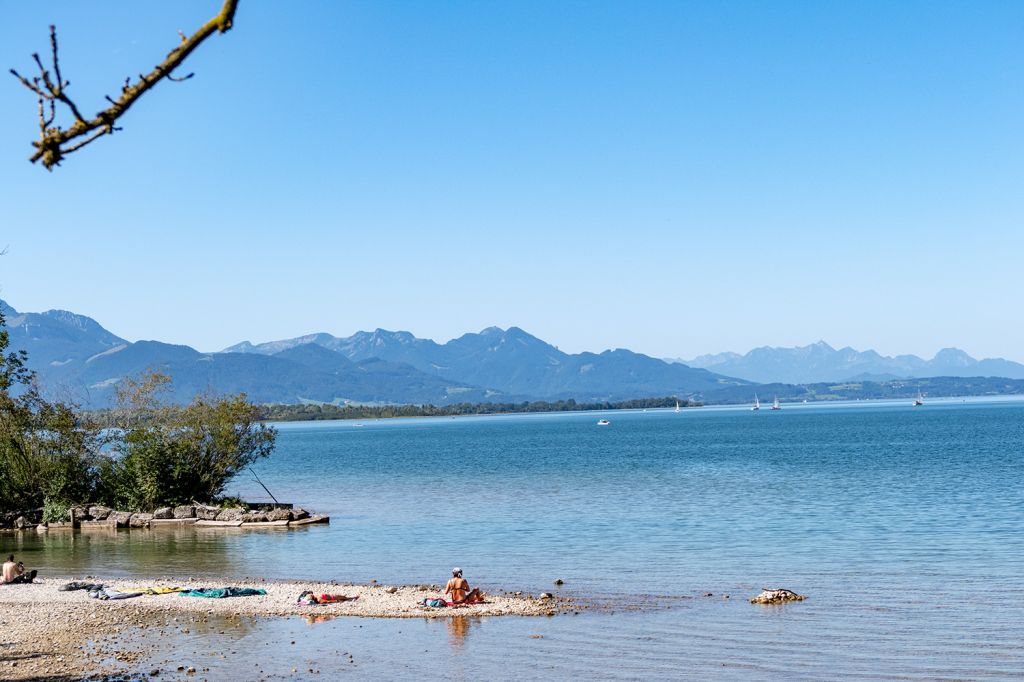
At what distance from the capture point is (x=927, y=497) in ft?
197

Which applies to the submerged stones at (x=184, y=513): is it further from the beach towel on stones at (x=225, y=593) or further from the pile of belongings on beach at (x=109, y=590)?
the beach towel on stones at (x=225, y=593)

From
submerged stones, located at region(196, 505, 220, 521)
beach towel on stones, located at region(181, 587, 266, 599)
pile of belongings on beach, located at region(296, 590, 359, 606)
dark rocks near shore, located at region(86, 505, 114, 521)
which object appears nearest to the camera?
pile of belongings on beach, located at region(296, 590, 359, 606)

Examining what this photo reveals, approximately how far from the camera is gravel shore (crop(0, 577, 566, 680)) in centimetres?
2269

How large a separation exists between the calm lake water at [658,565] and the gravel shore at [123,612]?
150 cm

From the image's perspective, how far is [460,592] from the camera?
2911 centimetres

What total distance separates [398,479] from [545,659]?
6686 centimetres

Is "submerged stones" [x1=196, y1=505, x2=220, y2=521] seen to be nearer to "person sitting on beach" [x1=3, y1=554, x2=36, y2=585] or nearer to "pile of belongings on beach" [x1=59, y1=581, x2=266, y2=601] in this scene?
"person sitting on beach" [x1=3, y1=554, x2=36, y2=585]

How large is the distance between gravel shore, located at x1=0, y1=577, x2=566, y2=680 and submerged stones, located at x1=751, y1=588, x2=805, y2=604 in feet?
18.9

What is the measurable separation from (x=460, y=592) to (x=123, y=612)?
383 inches

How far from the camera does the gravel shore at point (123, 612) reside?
22.7m

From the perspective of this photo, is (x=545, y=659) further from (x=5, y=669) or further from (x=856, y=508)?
(x=856, y=508)

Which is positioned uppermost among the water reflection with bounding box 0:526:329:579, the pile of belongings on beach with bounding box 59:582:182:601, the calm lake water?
the pile of belongings on beach with bounding box 59:582:182:601

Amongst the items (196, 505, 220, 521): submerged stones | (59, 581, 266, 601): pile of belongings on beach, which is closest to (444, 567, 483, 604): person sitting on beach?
(59, 581, 266, 601): pile of belongings on beach

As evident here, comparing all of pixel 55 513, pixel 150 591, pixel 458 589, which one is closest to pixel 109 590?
pixel 150 591
